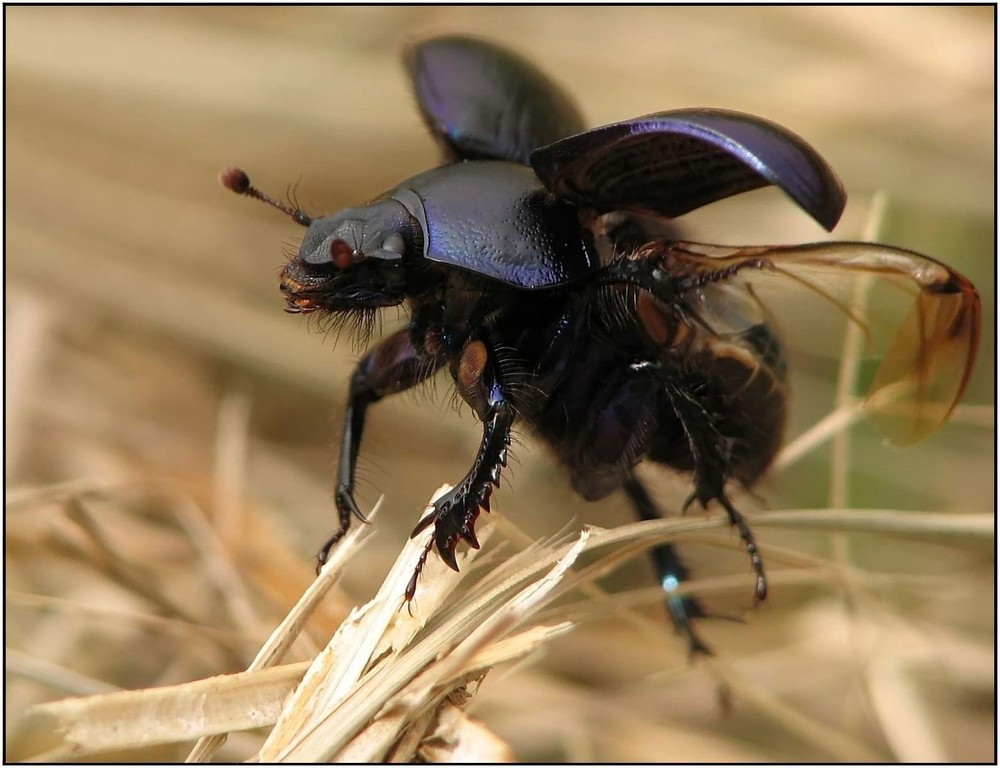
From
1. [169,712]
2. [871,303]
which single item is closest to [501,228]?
[871,303]

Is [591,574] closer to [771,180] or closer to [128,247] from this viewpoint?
[771,180]

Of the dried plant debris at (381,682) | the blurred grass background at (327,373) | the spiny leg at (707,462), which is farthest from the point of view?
the blurred grass background at (327,373)

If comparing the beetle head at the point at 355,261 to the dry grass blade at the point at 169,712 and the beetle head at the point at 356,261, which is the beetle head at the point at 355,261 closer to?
the beetle head at the point at 356,261

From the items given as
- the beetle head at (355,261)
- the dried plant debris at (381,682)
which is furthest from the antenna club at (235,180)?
the dried plant debris at (381,682)

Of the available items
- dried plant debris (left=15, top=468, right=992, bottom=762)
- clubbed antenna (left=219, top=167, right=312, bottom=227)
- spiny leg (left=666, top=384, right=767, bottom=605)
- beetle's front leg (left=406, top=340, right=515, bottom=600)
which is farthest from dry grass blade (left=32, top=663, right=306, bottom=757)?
clubbed antenna (left=219, top=167, right=312, bottom=227)

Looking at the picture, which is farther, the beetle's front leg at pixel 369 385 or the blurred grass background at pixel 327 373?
the blurred grass background at pixel 327 373

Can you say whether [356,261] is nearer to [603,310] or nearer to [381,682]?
[603,310]
